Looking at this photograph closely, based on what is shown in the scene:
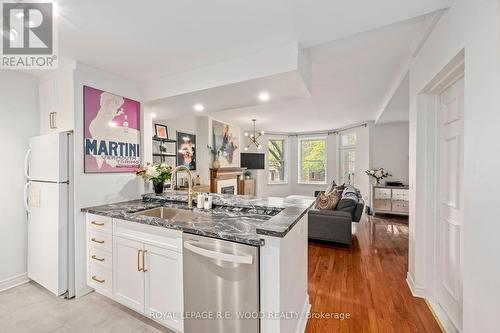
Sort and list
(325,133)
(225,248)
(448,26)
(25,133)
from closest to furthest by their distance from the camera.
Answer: (225,248), (448,26), (25,133), (325,133)

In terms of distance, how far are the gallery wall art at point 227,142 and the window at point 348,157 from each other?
11.9 feet

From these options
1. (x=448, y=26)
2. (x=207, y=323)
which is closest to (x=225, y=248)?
(x=207, y=323)

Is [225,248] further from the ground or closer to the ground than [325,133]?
closer to the ground

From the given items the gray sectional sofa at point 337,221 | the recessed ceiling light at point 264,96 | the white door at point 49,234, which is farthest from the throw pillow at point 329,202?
the white door at point 49,234

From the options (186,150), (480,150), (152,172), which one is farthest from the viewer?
(186,150)

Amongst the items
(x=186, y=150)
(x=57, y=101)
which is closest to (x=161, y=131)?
(x=186, y=150)

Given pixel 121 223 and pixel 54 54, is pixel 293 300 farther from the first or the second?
pixel 54 54

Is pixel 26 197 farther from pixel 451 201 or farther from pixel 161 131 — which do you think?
pixel 451 201

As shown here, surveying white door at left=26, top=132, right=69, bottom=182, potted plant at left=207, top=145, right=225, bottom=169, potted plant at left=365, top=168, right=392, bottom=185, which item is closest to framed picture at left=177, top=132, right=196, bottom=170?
potted plant at left=207, top=145, right=225, bottom=169

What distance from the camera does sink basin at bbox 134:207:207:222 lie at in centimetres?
232

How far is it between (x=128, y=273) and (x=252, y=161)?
5.81m

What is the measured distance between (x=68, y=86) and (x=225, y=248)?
2.49m

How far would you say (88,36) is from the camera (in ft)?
6.12

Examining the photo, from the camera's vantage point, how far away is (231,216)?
2051 mm
